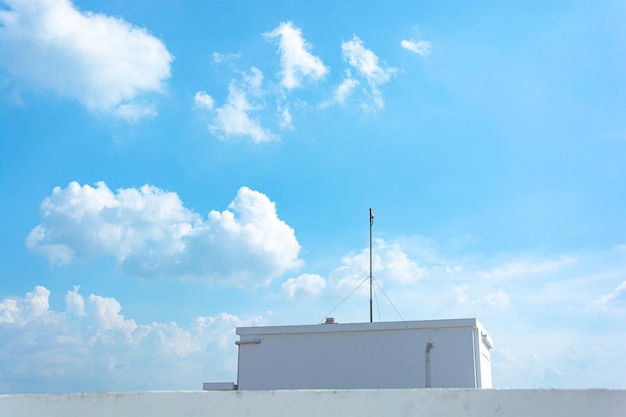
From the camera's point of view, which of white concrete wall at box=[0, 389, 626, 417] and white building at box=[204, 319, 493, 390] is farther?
white building at box=[204, 319, 493, 390]

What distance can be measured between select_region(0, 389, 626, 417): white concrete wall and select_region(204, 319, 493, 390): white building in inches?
292

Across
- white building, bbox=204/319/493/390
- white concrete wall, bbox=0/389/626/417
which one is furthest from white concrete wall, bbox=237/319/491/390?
white concrete wall, bbox=0/389/626/417

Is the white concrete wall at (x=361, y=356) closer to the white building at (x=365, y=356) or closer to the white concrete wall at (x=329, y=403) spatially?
the white building at (x=365, y=356)

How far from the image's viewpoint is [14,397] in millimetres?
7719

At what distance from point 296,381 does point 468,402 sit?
898 cm

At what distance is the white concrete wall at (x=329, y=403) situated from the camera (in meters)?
7.12

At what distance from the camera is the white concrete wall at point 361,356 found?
48.2 ft

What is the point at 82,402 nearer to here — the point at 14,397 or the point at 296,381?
the point at 14,397

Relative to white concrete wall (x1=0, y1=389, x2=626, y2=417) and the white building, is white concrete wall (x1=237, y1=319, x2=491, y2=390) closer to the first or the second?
the white building

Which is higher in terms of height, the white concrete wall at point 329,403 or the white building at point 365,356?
the white building at point 365,356

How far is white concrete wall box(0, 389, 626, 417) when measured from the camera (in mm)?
7121

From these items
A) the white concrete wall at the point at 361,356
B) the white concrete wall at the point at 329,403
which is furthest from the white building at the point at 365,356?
the white concrete wall at the point at 329,403

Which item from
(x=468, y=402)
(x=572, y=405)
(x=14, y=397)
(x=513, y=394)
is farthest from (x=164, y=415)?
(x=572, y=405)

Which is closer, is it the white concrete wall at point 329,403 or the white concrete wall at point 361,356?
the white concrete wall at point 329,403
